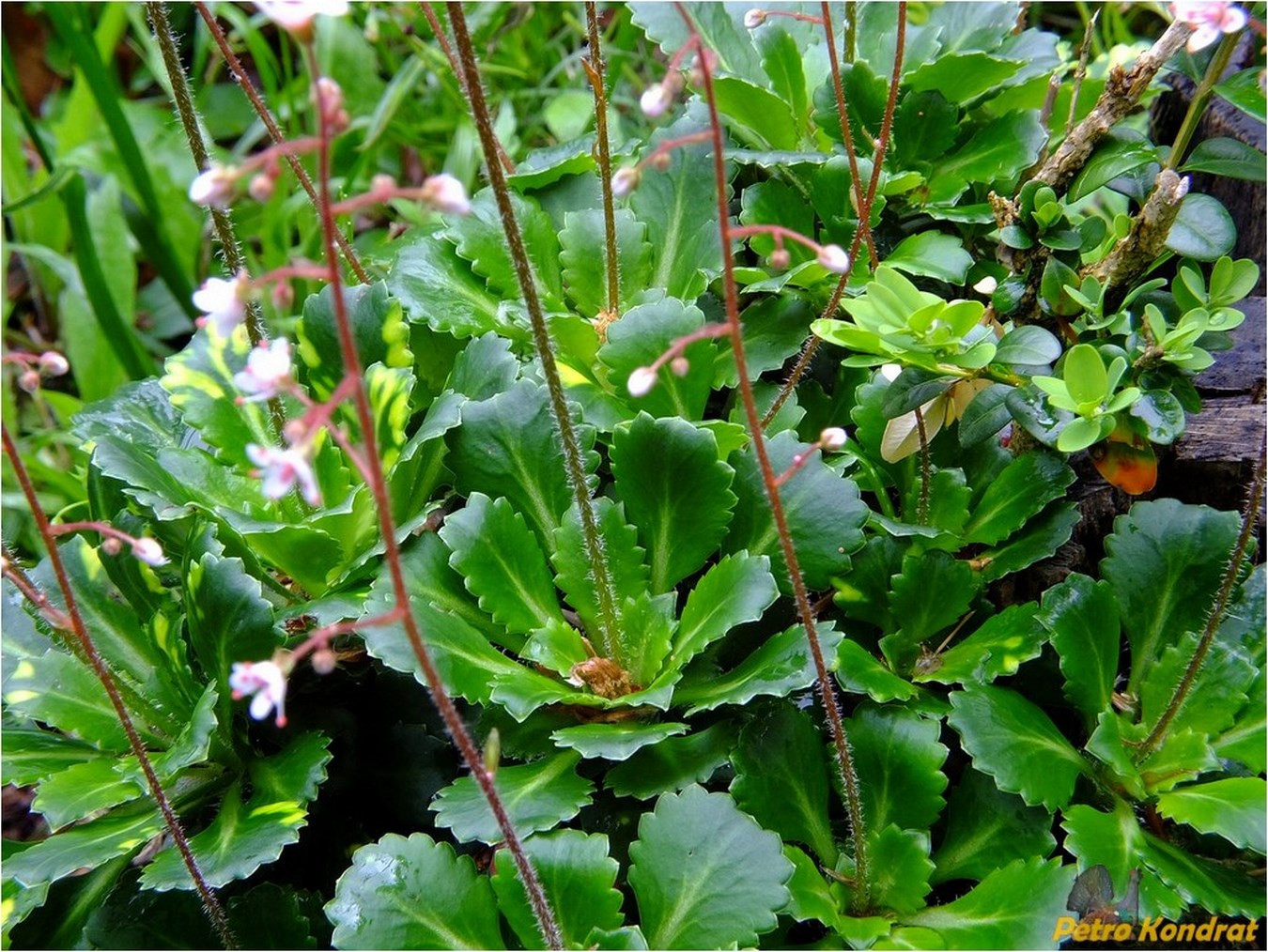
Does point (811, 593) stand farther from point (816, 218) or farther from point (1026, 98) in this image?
point (1026, 98)

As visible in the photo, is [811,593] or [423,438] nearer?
[423,438]

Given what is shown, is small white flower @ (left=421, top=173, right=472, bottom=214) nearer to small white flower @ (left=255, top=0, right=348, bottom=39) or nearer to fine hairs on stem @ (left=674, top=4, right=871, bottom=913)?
small white flower @ (left=255, top=0, right=348, bottom=39)

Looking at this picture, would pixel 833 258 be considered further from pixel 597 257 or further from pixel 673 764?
pixel 597 257

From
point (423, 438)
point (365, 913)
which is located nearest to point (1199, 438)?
point (423, 438)

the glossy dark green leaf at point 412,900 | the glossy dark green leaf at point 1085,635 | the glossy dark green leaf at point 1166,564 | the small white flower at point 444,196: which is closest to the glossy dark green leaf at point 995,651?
the glossy dark green leaf at point 1085,635

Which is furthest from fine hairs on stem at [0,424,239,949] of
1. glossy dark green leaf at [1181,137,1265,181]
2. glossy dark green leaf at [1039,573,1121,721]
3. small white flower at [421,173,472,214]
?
glossy dark green leaf at [1181,137,1265,181]

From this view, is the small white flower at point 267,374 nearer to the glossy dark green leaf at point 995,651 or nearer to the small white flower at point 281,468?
the small white flower at point 281,468

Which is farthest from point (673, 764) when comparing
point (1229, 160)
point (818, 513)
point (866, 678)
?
point (1229, 160)
